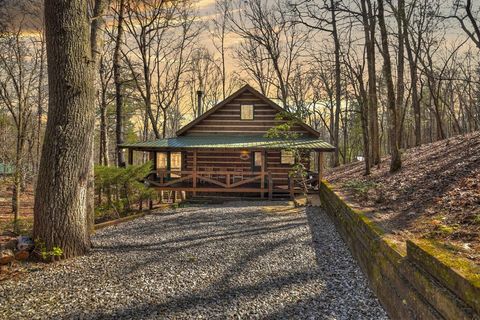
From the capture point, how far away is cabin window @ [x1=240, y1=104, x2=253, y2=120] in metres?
20.6

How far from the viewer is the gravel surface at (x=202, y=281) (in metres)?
4.59

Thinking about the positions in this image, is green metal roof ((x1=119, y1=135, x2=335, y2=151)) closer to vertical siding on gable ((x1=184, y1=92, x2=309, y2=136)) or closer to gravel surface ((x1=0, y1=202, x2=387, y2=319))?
vertical siding on gable ((x1=184, y1=92, x2=309, y2=136))

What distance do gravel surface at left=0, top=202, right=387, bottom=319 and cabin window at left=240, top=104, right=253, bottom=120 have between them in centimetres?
1212

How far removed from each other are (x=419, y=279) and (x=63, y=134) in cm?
641

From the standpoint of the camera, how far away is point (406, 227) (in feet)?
18.9

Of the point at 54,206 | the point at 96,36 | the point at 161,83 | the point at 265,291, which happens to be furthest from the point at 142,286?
the point at 161,83

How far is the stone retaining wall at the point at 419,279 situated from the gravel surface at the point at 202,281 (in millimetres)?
370

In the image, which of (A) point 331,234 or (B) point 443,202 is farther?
(A) point 331,234

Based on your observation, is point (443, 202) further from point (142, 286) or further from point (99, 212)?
point (99, 212)

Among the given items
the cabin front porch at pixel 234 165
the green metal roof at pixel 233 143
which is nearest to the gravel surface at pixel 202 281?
the cabin front porch at pixel 234 165

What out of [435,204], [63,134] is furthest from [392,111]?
[63,134]

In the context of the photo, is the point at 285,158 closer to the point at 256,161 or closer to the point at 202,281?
the point at 256,161

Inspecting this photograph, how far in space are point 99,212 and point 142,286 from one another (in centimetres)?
826

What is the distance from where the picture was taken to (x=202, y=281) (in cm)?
567
